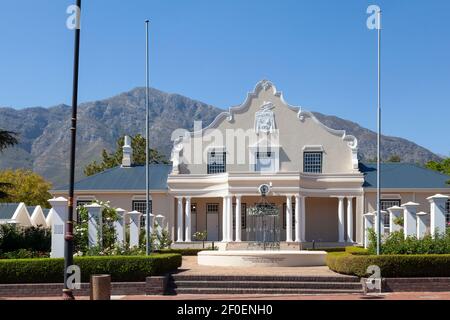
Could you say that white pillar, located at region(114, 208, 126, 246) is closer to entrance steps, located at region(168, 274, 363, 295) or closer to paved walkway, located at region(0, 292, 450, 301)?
entrance steps, located at region(168, 274, 363, 295)

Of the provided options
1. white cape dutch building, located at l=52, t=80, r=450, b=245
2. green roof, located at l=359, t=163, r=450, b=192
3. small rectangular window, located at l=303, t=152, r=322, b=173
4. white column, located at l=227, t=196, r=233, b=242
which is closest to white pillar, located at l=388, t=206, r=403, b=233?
white cape dutch building, located at l=52, t=80, r=450, b=245

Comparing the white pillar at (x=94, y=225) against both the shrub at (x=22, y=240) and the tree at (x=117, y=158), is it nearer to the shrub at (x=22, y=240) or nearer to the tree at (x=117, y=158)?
the shrub at (x=22, y=240)

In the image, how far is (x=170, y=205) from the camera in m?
46.9

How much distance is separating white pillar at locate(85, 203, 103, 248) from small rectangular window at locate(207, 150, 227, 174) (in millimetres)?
23776

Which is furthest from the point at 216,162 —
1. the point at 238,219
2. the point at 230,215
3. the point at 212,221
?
the point at 238,219

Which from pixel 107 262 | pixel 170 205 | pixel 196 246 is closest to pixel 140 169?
pixel 170 205

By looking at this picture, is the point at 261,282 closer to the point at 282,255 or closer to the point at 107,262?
the point at 107,262

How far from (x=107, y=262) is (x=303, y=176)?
2488 centimetres

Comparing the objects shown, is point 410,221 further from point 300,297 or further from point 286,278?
point 300,297

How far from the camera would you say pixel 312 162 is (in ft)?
155

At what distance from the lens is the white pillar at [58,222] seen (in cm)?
2202

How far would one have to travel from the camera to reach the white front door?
47.9m

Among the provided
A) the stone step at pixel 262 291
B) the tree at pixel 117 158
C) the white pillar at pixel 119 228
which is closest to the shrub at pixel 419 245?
the stone step at pixel 262 291
